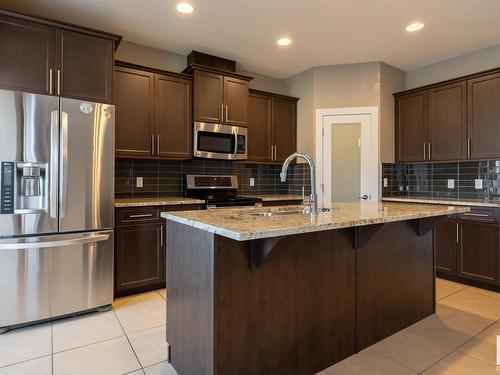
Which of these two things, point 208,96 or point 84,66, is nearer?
point 84,66

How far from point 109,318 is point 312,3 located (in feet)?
10.6

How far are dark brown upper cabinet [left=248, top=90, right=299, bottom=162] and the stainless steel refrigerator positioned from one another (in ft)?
6.72

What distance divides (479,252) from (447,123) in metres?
1.58

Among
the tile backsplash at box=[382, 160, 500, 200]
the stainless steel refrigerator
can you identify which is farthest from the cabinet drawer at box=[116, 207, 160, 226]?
the tile backsplash at box=[382, 160, 500, 200]

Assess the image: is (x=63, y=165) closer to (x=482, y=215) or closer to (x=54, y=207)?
(x=54, y=207)

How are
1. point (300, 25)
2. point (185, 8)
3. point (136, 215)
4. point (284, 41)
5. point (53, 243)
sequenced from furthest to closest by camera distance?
1. point (284, 41)
2. point (300, 25)
3. point (136, 215)
4. point (185, 8)
5. point (53, 243)

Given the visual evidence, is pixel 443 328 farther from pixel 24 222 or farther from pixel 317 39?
pixel 24 222

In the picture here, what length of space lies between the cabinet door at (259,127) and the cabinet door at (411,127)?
5.93 ft

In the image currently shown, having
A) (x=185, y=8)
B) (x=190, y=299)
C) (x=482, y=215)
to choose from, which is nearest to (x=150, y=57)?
(x=185, y=8)

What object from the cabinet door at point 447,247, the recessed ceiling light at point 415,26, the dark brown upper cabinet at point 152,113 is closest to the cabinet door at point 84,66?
the dark brown upper cabinet at point 152,113

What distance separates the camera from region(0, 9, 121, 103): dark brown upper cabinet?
2.38m

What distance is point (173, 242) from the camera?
72.0 inches

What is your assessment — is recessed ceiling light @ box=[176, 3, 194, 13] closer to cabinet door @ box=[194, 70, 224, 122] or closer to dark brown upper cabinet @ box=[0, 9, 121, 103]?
dark brown upper cabinet @ box=[0, 9, 121, 103]

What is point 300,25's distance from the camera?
3.17 meters
